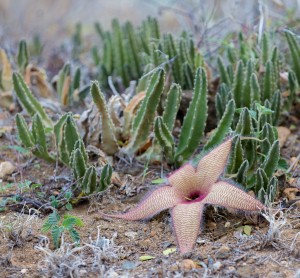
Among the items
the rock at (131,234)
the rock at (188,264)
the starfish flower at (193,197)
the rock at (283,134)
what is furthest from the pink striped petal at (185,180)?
the rock at (283,134)

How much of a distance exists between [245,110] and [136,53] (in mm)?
1555

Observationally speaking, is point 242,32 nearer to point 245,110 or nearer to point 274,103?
point 274,103

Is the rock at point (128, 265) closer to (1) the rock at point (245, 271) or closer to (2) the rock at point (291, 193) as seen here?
(1) the rock at point (245, 271)

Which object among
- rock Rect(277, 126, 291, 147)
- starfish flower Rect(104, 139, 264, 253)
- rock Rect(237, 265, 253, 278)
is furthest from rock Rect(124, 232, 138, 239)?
rock Rect(277, 126, 291, 147)

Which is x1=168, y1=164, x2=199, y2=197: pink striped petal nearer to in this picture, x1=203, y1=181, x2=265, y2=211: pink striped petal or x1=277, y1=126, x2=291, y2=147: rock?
x1=203, y1=181, x2=265, y2=211: pink striped petal

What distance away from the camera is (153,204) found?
2.03 metres

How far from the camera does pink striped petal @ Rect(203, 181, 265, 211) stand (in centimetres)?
191

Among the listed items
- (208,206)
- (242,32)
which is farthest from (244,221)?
(242,32)

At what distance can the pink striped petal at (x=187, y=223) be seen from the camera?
184cm

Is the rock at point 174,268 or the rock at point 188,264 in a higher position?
the rock at point 188,264

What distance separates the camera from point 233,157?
2229 millimetres

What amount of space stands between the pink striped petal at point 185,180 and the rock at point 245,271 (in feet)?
1.31

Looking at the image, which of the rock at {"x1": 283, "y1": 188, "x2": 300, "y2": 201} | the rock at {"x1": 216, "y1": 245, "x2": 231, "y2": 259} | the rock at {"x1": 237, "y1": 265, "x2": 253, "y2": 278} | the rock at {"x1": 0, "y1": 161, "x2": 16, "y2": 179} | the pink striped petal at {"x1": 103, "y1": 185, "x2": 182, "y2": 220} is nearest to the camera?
the rock at {"x1": 237, "y1": 265, "x2": 253, "y2": 278}

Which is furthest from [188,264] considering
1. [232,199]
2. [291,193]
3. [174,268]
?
[291,193]
